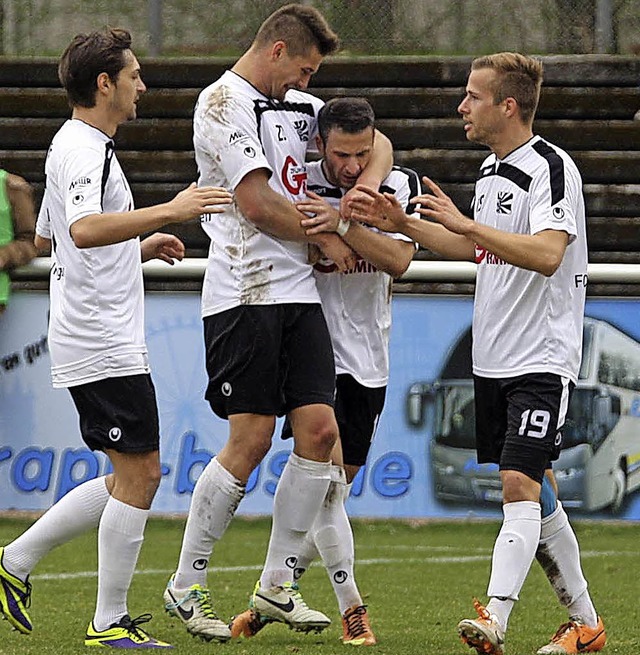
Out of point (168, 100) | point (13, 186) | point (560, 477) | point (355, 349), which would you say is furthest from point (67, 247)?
point (168, 100)

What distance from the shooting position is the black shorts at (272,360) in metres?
5.13

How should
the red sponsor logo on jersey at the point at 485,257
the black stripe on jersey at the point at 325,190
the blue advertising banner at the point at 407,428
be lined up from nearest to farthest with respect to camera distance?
the red sponsor logo on jersey at the point at 485,257
the black stripe on jersey at the point at 325,190
the blue advertising banner at the point at 407,428

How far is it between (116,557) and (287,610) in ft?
1.95

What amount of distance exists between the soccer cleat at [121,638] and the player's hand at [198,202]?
53.1 inches

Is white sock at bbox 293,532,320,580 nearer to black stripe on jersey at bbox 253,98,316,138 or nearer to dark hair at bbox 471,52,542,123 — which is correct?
black stripe on jersey at bbox 253,98,316,138

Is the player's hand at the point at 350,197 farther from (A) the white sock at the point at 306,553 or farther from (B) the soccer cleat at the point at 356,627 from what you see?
(B) the soccer cleat at the point at 356,627

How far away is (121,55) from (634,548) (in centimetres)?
432

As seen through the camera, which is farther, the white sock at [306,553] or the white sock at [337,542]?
the white sock at [306,553]

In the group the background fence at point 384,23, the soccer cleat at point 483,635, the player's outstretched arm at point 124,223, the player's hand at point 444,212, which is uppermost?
the background fence at point 384,23

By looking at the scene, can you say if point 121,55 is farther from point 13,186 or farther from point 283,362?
point 13,186

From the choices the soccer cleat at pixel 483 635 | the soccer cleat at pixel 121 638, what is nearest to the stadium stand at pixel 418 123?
the soccer cleat at pixel 121 638

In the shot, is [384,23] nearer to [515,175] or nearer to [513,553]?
[515,175]

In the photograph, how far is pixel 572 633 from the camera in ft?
16.6

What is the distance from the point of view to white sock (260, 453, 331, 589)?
513 cm
